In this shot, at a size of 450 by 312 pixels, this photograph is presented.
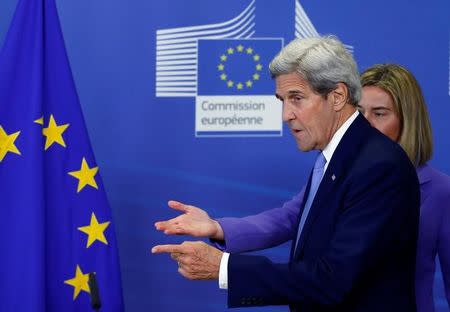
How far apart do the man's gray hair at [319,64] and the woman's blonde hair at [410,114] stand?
50 cm

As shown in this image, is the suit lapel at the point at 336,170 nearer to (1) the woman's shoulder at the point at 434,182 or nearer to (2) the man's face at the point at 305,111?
(2) the man's face at the point at 305,111

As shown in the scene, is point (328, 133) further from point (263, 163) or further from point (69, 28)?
point (69, 28)

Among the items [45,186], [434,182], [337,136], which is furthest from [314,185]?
[45,186]

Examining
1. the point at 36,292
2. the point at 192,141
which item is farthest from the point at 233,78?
the point at 36,292

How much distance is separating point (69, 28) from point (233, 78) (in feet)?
2.15

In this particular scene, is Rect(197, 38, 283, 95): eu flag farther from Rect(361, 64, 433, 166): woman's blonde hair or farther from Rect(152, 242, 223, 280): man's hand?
Rect(152, 242, 223, 280): man's hand

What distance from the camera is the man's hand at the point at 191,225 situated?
1831 mm

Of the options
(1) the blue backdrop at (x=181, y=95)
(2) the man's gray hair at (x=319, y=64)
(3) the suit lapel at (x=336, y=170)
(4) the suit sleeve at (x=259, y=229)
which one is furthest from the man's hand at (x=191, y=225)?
(1) the blue backdrop at (x=181, y=95)

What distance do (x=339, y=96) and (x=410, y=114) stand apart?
519 millimetres

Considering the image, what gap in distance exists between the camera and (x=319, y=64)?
66.7 inches

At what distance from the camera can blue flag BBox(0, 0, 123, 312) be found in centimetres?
238

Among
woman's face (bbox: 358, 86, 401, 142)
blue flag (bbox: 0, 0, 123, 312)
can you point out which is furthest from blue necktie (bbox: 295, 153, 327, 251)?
blue flag (bbox: 0, 0, 123, 312)

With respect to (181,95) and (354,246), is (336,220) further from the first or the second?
(181,95)

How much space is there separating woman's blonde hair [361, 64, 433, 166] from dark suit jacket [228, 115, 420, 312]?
19.6 inches
